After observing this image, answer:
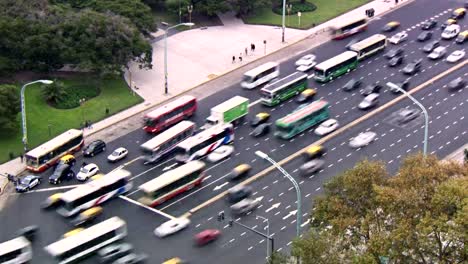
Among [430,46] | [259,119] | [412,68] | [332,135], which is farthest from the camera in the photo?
[430,46]

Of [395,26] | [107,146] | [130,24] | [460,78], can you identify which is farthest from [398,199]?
[395,26]

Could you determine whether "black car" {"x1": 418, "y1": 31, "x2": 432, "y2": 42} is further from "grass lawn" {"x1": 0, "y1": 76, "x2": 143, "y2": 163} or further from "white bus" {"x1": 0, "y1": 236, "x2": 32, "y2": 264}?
"white bus" {"x1": 0, "y1": 236, "x2": 32, "y2": 264}

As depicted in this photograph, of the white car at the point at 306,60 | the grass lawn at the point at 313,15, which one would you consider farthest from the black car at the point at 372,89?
the grass lawn at the point at 313,15

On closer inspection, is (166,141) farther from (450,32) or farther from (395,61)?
(450,32)

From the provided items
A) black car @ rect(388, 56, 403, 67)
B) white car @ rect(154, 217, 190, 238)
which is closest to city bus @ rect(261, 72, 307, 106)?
black car @ rect(388, 56, 403, 67)

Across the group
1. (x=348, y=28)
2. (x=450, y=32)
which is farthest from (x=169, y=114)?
(x=450, y=32)

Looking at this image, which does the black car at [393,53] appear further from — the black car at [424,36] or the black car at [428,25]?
the black car at [428,25]
